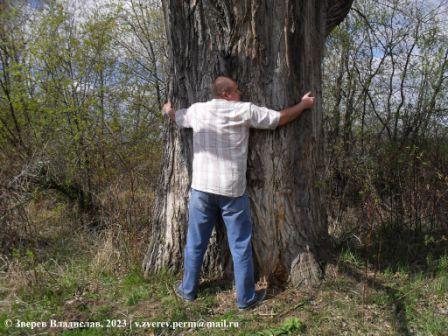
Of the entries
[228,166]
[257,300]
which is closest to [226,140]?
[228,166]

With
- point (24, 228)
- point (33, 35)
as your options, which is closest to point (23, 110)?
point (33, 35)

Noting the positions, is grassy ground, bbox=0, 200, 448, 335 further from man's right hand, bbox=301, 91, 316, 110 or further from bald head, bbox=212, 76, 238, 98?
bald head, bbox=212, 76, 238, 98

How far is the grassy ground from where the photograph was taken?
308 centimetres

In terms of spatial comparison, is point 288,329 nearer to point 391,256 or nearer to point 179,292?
point 179,292

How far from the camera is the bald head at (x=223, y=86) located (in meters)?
3.25

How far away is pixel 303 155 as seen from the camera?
362cm

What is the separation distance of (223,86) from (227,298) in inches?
74.8

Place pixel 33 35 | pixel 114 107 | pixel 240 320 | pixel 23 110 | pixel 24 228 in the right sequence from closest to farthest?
pixel 240 320
pixel 24 228
pixel 23 110
pixel 33 35
pixel 114 107

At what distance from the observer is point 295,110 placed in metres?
3.35

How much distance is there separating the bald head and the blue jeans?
2.89 feet

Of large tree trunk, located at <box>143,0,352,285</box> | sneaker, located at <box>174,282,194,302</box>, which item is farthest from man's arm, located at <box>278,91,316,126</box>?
sneaker, located at <box>174,282,194,302</box>

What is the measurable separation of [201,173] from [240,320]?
4.14 feet

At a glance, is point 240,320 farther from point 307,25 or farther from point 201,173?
point 307,25

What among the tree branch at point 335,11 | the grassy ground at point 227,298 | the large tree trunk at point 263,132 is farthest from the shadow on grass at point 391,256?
the tree branch at point 335,11
